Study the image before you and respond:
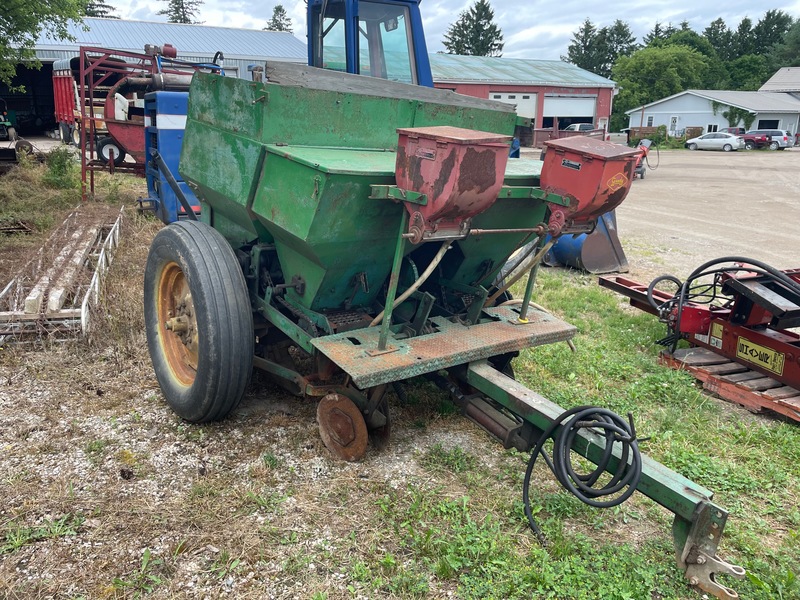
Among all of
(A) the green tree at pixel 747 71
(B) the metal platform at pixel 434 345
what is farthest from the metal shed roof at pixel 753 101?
(B) the metal platform at pixel 434 345

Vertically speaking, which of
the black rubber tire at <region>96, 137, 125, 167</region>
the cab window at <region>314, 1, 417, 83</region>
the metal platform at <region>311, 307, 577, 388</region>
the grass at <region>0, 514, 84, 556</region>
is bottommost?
the grass at <region>0, 514, 84, 556</region>

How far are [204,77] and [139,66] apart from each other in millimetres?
8347

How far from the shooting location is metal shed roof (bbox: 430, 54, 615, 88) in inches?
1232

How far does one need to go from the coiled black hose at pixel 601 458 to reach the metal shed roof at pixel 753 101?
153 ft

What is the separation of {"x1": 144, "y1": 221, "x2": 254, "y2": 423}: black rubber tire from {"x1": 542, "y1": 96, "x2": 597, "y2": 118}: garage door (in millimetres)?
33519

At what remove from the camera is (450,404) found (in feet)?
13.1

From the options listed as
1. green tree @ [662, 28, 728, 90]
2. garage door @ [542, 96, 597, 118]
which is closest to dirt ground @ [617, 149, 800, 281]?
garage door @ [542, 96, 597, 118]

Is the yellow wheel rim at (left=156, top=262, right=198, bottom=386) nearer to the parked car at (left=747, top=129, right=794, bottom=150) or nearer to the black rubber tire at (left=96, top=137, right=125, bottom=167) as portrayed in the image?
the black rubber tire at (left=96, top=137, right=125, bottom=167)

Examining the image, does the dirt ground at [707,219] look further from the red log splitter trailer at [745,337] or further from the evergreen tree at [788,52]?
the evergreen tree at [788,52]

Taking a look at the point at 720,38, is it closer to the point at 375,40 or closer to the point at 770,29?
the point at 770,29

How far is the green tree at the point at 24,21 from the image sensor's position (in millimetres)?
8438

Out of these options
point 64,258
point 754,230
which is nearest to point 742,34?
point 754,230

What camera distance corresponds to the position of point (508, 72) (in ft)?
112

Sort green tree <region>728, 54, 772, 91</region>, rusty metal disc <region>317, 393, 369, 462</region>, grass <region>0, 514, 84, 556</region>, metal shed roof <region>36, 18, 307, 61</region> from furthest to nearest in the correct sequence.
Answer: green tree <region>728, 54, 772, 91</region>, metal shed roof <region>36, 18, 307, 61</region>, rusty metal disc <region>317, 393, 369, 462</region>, grass <region>0, 514, 84, 556</region>
